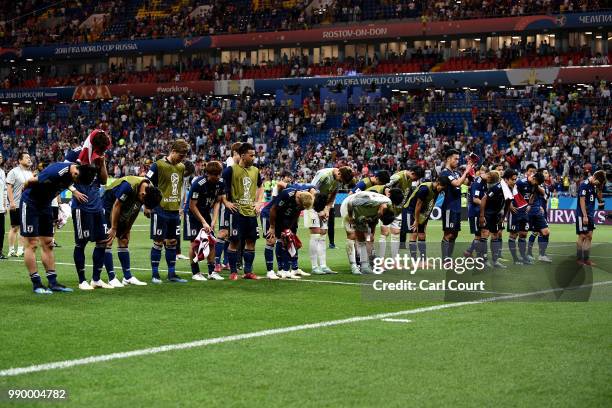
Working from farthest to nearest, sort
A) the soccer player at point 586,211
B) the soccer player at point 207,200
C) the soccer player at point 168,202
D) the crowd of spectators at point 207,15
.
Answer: the crowd of spectators at point 207,15
the soccer player at point 586,211
the soccer player at point 207,200
the soccer player at point 168,202

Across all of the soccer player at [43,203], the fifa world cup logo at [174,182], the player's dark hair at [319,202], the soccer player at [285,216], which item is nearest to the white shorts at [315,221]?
the soccer player at [285,216]

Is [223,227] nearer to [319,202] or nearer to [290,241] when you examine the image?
[290,241]

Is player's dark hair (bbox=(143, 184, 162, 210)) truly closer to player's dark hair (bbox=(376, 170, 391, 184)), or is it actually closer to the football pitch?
the football pitch

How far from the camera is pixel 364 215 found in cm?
1443

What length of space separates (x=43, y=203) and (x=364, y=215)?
514 cm

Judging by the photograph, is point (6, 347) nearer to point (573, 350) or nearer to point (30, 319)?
point (30, 319)

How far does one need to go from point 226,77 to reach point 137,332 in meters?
58.5

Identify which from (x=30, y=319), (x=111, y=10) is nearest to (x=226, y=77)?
(x=111, y=10)

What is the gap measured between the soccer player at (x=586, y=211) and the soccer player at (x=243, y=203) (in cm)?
724

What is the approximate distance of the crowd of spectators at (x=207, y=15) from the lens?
5859 centimetres

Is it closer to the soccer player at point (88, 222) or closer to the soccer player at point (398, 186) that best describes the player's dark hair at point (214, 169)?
the soccer player at point (88, 222)

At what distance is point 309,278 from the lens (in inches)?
589

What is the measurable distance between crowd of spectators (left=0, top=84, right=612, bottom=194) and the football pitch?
26.3 m

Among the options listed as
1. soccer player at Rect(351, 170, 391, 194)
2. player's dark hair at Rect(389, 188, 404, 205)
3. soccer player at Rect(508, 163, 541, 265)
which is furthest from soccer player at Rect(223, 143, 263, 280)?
soccer player at Rect(508, 163, 541, 265)
